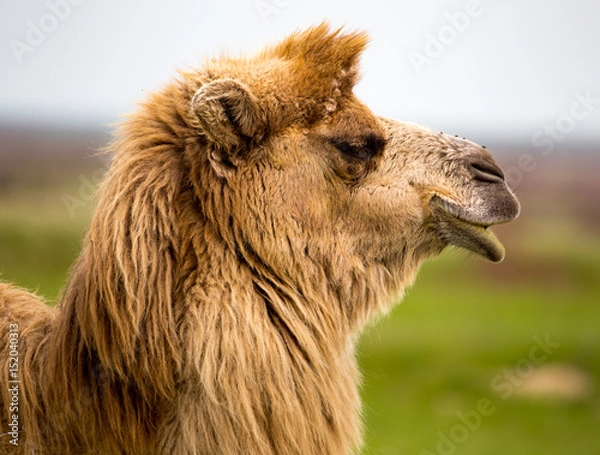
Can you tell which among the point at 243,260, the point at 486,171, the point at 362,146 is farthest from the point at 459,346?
the point at 243,260

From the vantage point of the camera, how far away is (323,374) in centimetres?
365

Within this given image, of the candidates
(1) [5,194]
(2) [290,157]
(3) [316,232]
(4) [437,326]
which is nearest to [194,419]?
(3) [316,232]

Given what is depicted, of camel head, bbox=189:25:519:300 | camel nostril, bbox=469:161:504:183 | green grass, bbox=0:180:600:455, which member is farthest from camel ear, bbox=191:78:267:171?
green grass, bbox=0:180:600:455

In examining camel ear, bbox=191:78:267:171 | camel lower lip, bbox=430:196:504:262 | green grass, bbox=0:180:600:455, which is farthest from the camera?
green grass, bbox=0:180:600:455

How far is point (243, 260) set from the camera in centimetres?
350

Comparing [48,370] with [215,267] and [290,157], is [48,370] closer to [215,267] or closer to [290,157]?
[215,267]

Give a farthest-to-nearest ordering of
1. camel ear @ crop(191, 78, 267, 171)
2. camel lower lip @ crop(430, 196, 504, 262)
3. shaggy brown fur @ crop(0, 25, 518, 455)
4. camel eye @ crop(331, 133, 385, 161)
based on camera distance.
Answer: camel lower lip @ crop(430, 196, 504, 262)
camel eye @ crop(331, 133, 385, 161)
camel ear @ crop(191, 78, 267, 171)
shaggy brown fur @ crop(0, 25, 518, 455)

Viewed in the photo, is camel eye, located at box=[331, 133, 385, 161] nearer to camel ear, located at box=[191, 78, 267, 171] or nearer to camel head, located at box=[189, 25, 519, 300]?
camel head, located at box=[189, 25, 519, 300]

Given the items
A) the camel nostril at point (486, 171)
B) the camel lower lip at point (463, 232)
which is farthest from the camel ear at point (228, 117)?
the camel nostril at point (486, 171)

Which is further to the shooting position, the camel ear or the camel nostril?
the camel nostril

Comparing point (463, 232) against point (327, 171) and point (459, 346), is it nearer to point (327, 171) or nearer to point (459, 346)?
point (327, 171)

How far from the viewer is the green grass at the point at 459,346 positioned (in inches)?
524

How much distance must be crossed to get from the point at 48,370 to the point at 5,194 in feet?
39.1

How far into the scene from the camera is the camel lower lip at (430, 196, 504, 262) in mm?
3850
